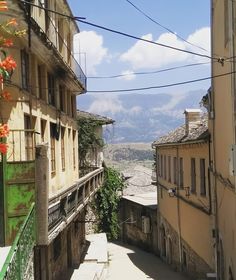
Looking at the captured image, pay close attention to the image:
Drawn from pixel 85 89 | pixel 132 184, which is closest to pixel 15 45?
pixel 85 89

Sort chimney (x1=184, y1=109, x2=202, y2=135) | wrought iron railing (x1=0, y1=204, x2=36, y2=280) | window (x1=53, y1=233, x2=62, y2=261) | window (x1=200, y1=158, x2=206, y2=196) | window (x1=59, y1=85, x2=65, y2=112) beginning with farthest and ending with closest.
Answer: chimney (x1=184, y1=109, x2=202, y2=135) → window (x1=59, y1=85, x2=65, y2=112) → window (x1=200, y1=158, x2=206, y2=196) → window (x1=53, y1=233, x2=62, y2=261) → wrought iron railing (x1=0, y1=204, x2=36, y2=280)

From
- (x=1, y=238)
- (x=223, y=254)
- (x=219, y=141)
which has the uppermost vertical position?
(x=219, y=141)

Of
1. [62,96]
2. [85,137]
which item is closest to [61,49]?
[62,96]

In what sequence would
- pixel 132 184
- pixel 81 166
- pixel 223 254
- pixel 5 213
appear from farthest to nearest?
pixel 132 184
pixel 81 166
pixel 223 254
pixel 5 213

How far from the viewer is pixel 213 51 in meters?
18.5

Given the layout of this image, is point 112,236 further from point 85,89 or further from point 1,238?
point 1,238

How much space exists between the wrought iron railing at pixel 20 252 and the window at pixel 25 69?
18.4 feet

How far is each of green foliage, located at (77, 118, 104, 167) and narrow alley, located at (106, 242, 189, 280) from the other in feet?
21.5

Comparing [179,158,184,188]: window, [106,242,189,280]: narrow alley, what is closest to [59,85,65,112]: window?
[179,158,184,188]: window

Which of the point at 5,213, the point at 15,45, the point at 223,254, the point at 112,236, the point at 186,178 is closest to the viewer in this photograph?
the point at 5,213

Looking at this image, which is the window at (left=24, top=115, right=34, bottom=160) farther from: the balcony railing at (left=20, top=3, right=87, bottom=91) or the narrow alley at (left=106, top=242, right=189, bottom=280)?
the narrow alley at (left=106, top=242, right=189, bottom=280)

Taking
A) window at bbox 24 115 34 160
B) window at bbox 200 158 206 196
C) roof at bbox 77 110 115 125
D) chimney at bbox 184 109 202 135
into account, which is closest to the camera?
window at bbox 24 115 34 160

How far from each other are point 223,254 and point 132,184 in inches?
1225

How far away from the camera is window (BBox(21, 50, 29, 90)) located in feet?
47.4
